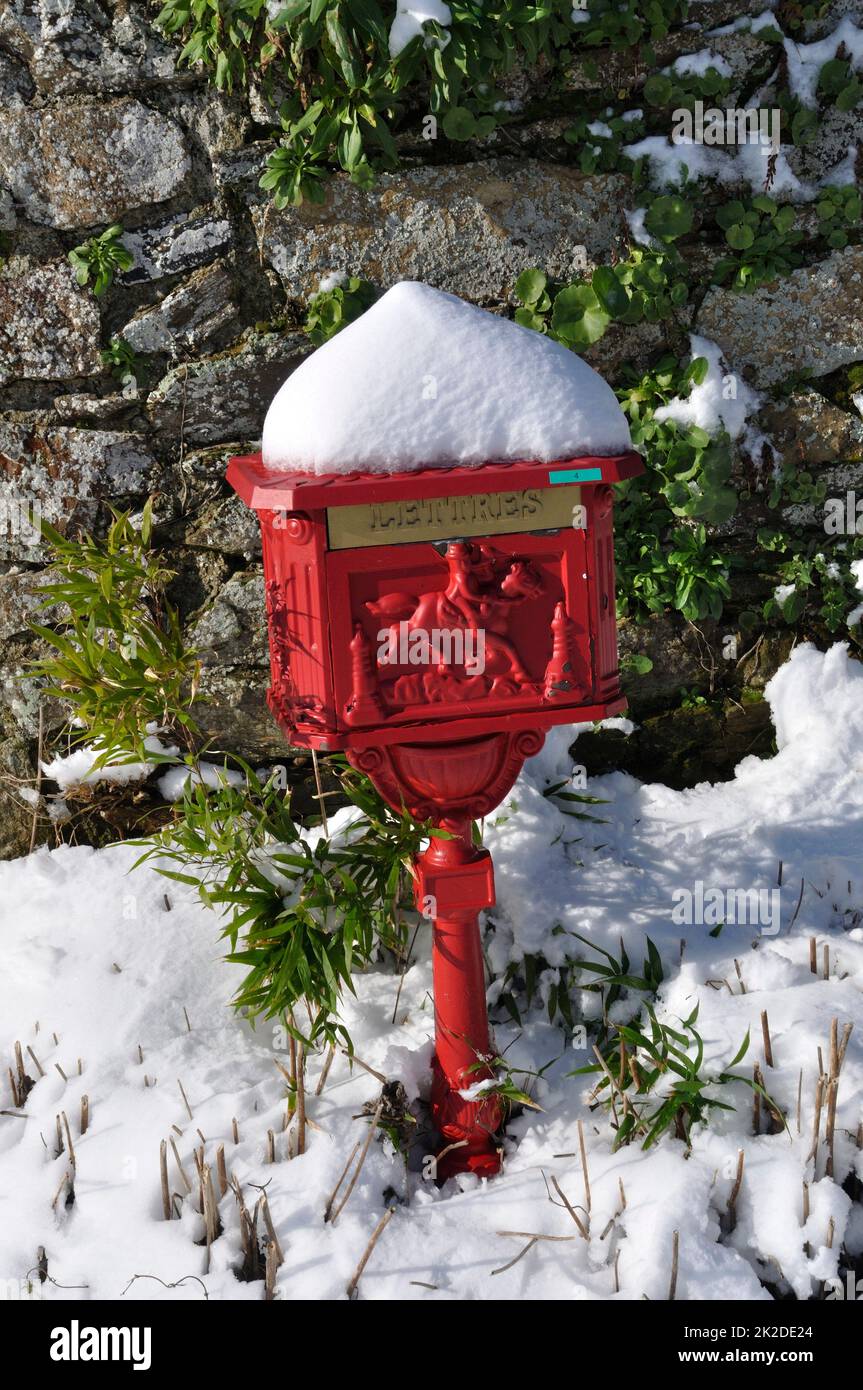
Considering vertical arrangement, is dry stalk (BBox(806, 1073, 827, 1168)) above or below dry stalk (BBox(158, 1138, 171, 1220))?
above

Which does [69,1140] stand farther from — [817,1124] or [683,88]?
[683,88]

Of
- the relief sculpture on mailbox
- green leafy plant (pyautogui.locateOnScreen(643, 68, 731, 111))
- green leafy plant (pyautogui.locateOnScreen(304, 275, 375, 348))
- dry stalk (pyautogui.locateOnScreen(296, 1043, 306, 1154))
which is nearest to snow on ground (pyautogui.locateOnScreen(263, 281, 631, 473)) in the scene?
the relief sculpture on mailbox

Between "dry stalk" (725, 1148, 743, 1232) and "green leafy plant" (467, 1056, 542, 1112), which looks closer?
"dry stalk" (725, 1148, 743, 1232)

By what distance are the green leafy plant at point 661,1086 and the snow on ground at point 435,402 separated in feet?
3.71

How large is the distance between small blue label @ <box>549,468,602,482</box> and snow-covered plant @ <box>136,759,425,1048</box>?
2.51ft

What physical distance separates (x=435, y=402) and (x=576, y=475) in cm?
27

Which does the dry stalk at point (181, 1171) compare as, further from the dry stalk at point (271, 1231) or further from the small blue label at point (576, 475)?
the small blue label at point (576, 475)

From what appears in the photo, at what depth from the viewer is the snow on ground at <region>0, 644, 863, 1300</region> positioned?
73.4 inches

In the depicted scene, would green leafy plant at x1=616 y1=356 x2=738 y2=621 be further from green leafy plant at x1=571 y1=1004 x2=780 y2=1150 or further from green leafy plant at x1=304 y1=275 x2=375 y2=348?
green leafy plant at x1=571 y1=1004 x2=780 y2=1150

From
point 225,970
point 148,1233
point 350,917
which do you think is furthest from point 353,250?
point 148,1233

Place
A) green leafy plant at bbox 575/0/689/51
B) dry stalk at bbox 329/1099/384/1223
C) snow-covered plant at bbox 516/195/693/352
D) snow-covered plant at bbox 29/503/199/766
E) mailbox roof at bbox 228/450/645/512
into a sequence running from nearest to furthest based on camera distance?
mailbox roof at bbox 228/450/645/512 < dry stalk at bbox 329/1099/384/1223 < snow-covered plant at bbox 29/503/199/766 < green leafy plant at bbox 575/0/689/51 < snow-covered plant at bbox 516/195/693/352

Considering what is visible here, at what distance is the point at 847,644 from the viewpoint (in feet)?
9.40

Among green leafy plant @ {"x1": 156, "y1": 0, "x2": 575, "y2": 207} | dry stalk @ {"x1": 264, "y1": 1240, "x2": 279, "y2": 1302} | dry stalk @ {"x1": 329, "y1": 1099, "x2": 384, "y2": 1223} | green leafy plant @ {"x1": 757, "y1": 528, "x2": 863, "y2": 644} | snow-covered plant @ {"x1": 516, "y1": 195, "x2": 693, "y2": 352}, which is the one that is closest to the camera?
dry stalk @ {"x1": 264, "y1": 1240, "x2": 279, "y2": 1302}

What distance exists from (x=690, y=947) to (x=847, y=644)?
1001 mm
